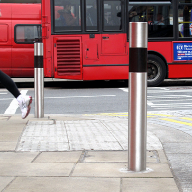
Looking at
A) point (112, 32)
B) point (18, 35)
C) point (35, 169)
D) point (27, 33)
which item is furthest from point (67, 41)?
point (35, 169)

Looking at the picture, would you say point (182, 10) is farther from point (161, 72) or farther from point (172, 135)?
point (172, 135)

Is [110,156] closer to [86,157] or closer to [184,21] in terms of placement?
[86,157]

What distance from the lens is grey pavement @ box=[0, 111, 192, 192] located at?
3182 millimetres

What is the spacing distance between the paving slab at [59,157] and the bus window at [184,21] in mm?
10188

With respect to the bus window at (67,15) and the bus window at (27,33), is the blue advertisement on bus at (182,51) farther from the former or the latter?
the bus window at (27,33)

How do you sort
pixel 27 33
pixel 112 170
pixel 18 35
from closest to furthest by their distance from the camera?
pixel 112 170 < pixel 18 35 < pixel 27 33

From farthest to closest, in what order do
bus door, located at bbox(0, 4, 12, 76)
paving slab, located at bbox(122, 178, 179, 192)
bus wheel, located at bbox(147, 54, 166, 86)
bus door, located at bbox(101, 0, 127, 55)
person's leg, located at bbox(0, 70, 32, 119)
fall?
bus door, located at bbox(0, 4, 12, 76)
bus wheel, located at bbox(147, 54, 166, 86)
bus door, located at bbox(101, 0, 127, 55)
person's leg, located at bbox(0, 70, 32, 119)
paving slab, located at bbox(122, 178, 179, 192)

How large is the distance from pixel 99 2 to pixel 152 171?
34.3 feet

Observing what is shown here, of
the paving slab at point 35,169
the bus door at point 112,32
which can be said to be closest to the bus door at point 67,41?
the bus door at point 112,32

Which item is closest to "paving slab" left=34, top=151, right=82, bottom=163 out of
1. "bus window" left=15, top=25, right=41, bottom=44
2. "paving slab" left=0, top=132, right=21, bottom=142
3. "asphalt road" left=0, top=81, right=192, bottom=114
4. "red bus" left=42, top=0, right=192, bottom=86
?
"paving slab" left=0, top=132, right=21, bottom=142

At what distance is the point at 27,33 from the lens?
1461 cm

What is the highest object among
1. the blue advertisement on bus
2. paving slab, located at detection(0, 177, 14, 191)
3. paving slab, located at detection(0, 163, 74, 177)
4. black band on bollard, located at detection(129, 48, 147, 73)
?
the blue advertisement on bus

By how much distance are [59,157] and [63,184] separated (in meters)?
0.87

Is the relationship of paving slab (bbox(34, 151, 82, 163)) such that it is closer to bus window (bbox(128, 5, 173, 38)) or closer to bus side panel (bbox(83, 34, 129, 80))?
bus side panel (bbox(83, 34, 129, 80))
